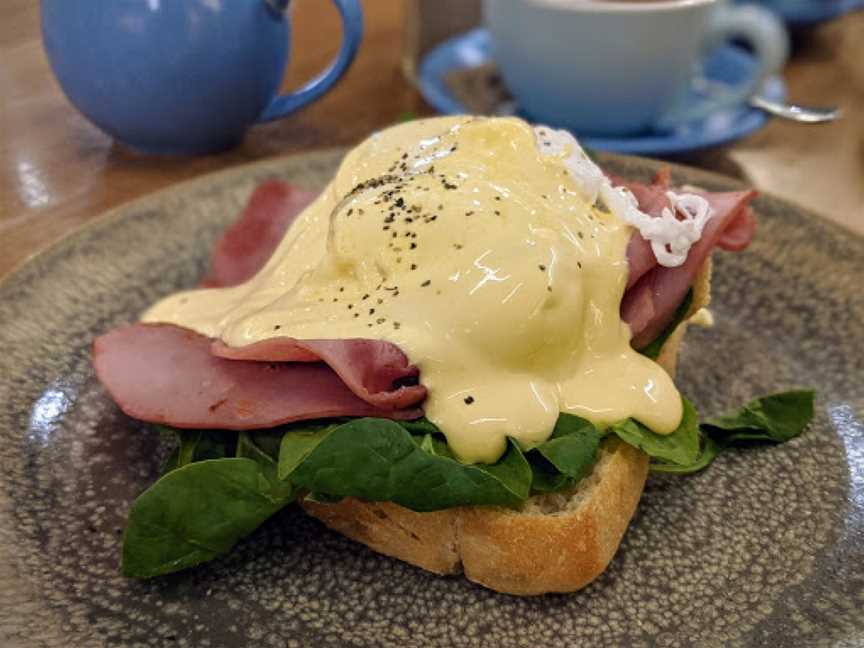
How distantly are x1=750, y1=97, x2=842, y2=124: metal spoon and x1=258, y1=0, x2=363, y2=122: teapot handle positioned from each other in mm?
1127

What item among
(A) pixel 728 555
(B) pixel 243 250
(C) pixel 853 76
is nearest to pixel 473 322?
(A) pixel 728 555

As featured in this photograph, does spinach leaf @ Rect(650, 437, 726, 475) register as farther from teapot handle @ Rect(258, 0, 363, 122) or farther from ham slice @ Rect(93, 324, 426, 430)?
teapot handle @ Rect(258, 0, 363, 122)

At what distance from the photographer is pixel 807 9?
3.26 metres

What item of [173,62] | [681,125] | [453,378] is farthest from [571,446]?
[681,125]

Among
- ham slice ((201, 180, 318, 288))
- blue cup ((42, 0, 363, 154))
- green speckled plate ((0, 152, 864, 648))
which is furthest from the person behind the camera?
blue cup ((42, 0, 363, 154))

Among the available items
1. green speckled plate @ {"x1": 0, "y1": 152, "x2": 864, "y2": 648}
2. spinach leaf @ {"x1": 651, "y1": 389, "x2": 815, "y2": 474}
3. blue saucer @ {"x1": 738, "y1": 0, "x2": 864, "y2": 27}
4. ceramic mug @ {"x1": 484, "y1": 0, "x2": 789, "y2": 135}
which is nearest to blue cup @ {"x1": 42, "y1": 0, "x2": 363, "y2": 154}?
ceramic mug @ {"x1": 484, "y1": 0, "x2": 789, "y2": 135}

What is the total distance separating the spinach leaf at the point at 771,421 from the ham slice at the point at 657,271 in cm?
18

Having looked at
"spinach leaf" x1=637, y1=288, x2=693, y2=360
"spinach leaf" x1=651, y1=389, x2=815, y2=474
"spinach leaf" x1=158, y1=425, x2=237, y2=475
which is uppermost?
"spinach leaf" x1=637, y1=288, x2=693, y2=360

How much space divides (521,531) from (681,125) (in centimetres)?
166

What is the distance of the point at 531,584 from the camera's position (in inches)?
47.4

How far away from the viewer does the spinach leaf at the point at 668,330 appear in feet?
4.67

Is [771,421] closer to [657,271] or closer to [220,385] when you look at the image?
[657,271]

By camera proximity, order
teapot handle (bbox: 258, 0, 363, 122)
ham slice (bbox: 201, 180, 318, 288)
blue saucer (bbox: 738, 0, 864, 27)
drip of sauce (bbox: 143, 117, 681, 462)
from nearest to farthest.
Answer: drip of sauce (bbox: 143, 117, 681, 462)
ham slice (bbox: 201, 180, 318, 288)
teapot handle (bbox: 258, 0, 363, 122)
blue saucer (bbox: 738, 0, 864, 27)

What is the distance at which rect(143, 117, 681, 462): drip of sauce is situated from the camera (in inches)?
47.7
